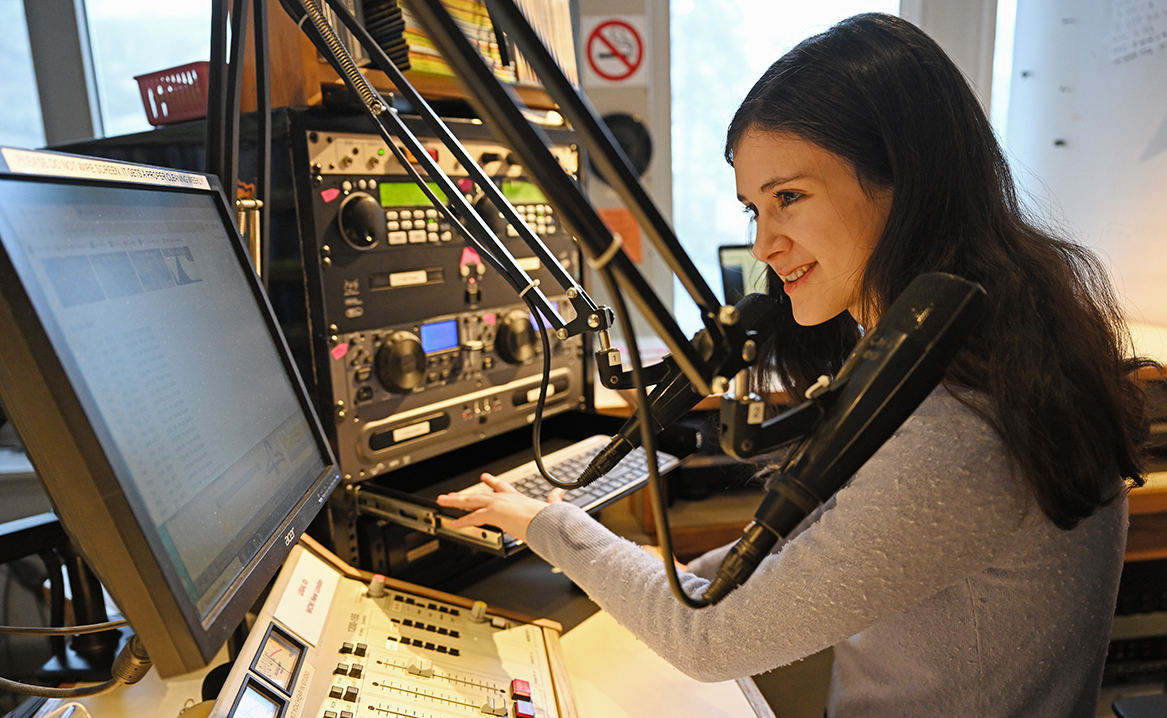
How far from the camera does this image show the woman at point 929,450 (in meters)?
0.58

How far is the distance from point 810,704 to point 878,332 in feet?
3.03

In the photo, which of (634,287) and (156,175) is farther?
(156,175)

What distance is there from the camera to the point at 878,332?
0.41 metres

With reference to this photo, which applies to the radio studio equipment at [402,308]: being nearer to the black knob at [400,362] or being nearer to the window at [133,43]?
the black knob at [400,362]

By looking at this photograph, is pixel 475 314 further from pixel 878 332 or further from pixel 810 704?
pixel 810 704

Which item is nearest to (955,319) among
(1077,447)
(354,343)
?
(1077,447)

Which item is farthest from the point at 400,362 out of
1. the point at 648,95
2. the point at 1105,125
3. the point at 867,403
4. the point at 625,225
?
the point at 1105,125

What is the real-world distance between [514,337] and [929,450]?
2.05ft

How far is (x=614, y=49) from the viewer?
80.7 inches

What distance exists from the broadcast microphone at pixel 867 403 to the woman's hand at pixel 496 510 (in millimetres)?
450

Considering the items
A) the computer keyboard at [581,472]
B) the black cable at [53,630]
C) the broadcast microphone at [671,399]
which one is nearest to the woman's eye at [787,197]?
the broadcast microphone at [671,399]

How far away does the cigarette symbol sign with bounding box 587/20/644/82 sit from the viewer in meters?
2.04

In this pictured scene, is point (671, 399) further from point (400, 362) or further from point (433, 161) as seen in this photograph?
point (400, 362)

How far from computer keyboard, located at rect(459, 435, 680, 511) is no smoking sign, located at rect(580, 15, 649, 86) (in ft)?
4.41
